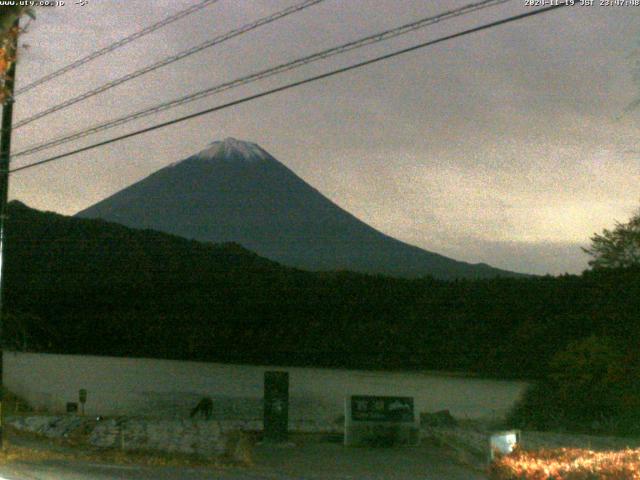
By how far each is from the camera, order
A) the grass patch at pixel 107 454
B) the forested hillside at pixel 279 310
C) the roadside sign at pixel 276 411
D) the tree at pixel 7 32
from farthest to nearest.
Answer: the forested hillside at pixel 279 310 → the roadside sign at pixel 276 411 → the grass patch at pixel 107 454 → the tree at pixel 7 32

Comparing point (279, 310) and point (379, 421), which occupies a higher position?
point (279, 310)

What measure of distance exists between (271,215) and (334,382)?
36.7 m

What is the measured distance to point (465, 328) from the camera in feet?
86.6

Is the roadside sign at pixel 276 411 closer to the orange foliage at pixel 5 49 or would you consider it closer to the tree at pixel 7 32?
the tree at pixel 7 32

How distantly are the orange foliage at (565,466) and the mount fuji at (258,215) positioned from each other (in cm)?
3123

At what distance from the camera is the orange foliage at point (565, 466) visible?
26.4 feet

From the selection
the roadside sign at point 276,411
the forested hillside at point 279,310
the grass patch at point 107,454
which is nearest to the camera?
the grass patch at point 107,454

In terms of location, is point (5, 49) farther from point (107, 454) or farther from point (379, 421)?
point (379, 421)

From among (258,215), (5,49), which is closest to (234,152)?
(258,215)

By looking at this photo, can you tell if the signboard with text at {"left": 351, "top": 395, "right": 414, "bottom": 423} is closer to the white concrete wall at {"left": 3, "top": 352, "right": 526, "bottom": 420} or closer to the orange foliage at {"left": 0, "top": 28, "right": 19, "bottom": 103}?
the white concrete wall at {"left": 3, "top": 352, "right": 526, "bottom": 420}

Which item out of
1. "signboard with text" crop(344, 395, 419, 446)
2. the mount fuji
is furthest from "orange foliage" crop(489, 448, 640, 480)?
the mount fuji

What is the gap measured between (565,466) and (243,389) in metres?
17.8

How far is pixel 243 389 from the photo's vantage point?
83.9ft

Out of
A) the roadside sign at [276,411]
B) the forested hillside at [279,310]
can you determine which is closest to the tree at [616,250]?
the forested hillside at [279,310]
